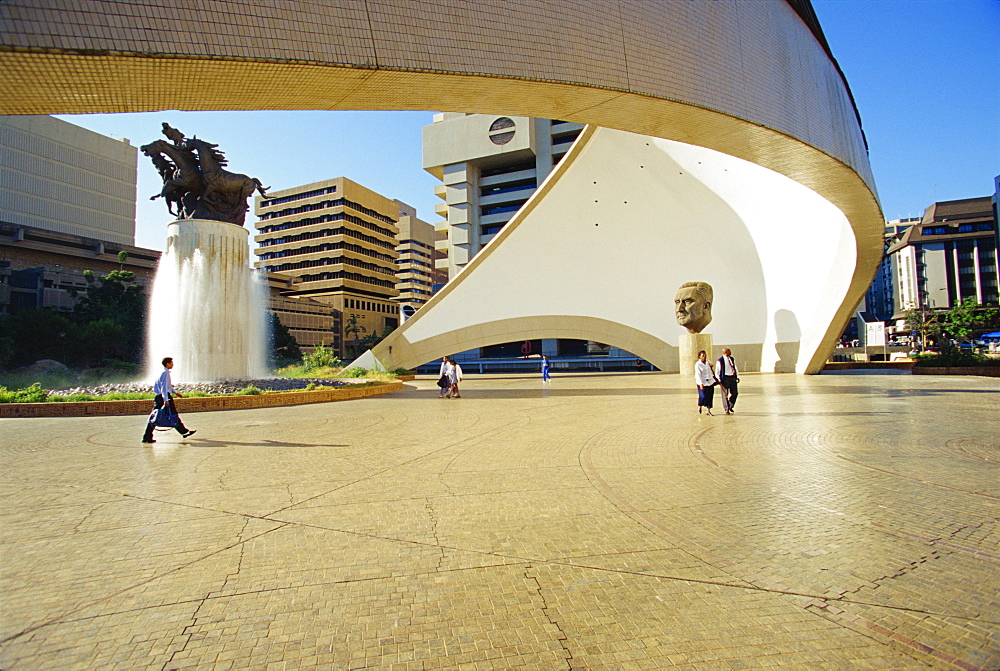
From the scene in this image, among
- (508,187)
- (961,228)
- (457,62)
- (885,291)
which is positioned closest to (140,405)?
(457,62)

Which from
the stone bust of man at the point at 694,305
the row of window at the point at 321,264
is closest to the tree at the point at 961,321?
the stone bust of man at the point at 694,305

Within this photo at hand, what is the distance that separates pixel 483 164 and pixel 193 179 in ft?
110

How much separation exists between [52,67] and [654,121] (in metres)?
6.33

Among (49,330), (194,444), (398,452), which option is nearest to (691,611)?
(398,452)

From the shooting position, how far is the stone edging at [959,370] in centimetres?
1741

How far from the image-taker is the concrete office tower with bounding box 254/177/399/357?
62000 millimetres

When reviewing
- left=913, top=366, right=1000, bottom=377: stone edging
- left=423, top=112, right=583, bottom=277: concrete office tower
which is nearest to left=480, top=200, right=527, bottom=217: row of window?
left=423, top=112, right=583, bottom=277: concrete office tower

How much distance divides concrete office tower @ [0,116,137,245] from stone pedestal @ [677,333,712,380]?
60832mm

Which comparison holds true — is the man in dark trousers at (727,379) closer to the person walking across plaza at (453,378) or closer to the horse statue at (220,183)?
the person walking across plaza at (453,378)

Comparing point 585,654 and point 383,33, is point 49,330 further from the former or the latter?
point 585,654

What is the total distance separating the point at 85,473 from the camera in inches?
198

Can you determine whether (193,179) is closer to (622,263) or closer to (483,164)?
(622,263)

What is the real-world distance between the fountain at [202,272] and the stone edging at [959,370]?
2267 centimetres

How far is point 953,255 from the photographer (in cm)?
6125
